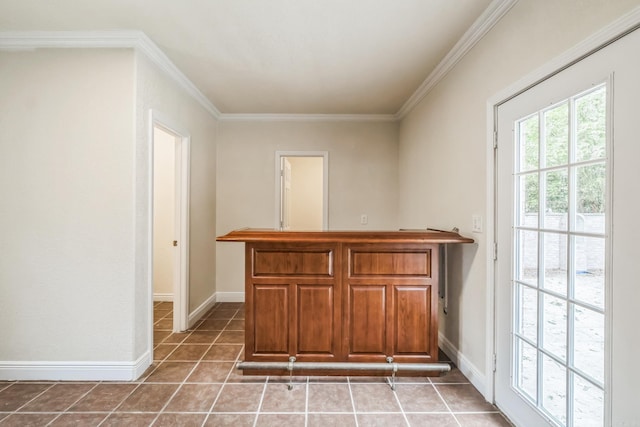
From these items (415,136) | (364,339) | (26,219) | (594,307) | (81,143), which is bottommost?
(364,339)

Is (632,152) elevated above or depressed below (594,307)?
above

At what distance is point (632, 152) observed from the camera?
3.62 feet

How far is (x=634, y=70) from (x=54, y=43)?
11.2 ft

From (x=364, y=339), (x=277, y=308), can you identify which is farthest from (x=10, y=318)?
(x=364, y=339)

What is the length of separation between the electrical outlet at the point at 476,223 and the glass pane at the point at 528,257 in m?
0.33

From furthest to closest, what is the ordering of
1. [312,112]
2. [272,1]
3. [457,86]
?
1. [312,112]
2. [457,86]
3. [272,1]

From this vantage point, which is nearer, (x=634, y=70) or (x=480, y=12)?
(x=634, y=70)

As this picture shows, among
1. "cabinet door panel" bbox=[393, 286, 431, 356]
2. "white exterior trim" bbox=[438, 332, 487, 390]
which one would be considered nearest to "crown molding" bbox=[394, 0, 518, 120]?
"cabinet door panel" bbox=[393, 286, 431, 356]

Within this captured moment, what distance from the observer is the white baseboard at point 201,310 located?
3.30 metres

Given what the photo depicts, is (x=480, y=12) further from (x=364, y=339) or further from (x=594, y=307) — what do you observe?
(x=364, y=339)

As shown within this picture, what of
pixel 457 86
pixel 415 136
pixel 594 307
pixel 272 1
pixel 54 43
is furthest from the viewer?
pixel 415 136

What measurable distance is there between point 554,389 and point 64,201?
3.35 m

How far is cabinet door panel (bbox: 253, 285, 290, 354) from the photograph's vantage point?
222 centimetres

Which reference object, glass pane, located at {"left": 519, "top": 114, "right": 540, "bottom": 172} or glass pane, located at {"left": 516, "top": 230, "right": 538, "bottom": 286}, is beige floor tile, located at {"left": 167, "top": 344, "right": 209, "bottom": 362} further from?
glass pane, located at {"left": 519, "top": 114, "right": 540, "bottom": 172}
